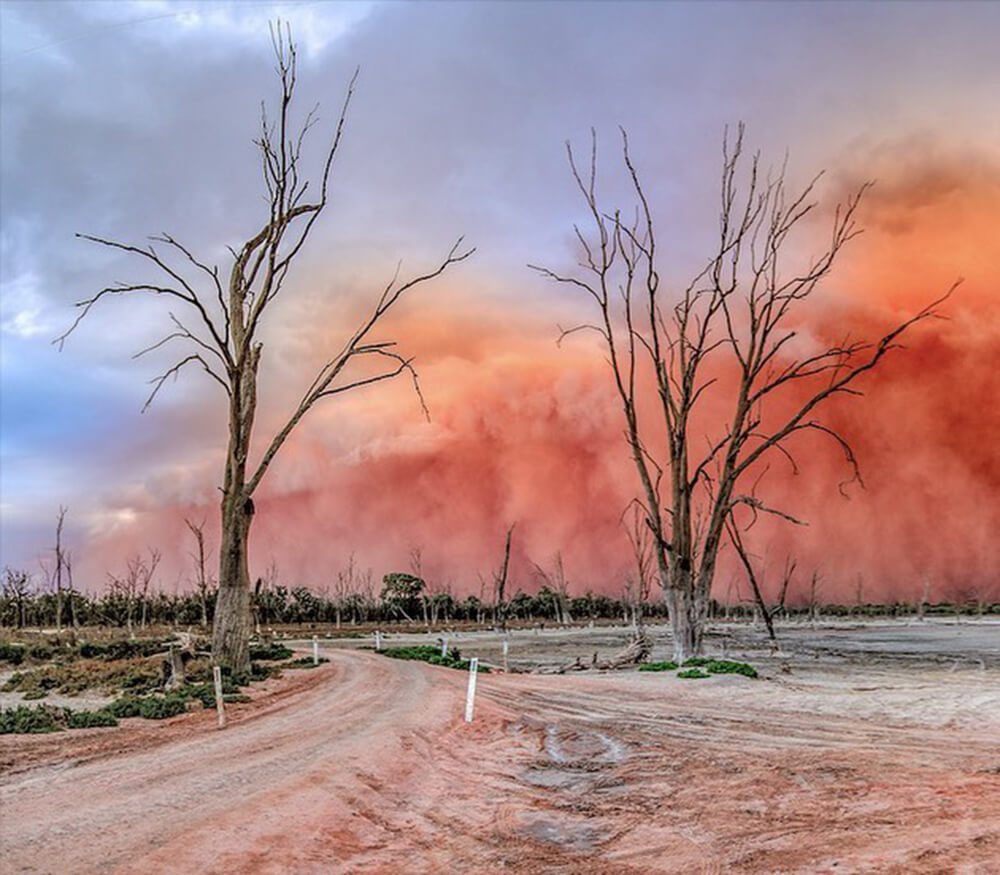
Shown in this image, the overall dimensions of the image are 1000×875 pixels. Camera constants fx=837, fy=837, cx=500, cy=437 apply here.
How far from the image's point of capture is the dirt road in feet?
28.0

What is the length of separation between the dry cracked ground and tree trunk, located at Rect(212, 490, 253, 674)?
8180mm

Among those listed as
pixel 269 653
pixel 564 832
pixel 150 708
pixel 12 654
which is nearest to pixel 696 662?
pixel 150 708

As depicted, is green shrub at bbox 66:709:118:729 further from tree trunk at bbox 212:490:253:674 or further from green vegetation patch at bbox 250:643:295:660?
green vegetation patch at bbox 250:643:295:660

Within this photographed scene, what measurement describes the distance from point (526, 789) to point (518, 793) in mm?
306

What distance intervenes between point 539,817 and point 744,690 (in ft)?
49.6

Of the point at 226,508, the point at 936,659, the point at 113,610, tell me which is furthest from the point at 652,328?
the point at 113,610

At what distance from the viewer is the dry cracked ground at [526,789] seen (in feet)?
28.0

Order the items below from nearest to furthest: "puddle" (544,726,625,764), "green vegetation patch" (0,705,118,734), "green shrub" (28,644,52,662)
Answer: "puddle" (544,726,625,764) < "green vegetation patch" (0,705,118,734) < "green shrub" (28,644,52,662)

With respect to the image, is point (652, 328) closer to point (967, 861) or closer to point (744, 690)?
point (744, 690)

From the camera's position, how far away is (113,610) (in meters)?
116

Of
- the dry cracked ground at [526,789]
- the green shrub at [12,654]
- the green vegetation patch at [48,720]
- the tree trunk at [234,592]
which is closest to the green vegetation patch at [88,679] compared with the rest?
the tree trunk at [234,592]

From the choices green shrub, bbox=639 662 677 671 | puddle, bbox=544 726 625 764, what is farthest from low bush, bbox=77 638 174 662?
puddle, bbox=544 726 625 764

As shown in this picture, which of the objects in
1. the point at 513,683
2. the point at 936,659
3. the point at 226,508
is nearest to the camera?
the point at 513,683

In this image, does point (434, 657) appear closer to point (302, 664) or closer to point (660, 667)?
point (302, 664)
